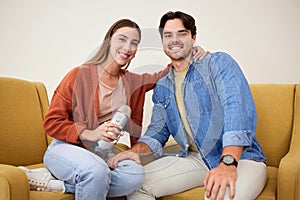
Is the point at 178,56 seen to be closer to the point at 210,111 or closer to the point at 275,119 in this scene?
the point at 210,111

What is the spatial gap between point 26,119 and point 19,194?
2.60 feet

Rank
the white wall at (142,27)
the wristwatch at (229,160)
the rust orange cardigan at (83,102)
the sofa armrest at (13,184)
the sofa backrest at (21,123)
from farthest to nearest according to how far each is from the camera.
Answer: the white wall at (142,27) < the sofa backrest at (21,123) < the rust orange cardigan at (83,102) < the wristwatch at (229,160) < the sofa armrest at (13,184)

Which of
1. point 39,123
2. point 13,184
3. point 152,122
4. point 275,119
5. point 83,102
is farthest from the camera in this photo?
point 39,123

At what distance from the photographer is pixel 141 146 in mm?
1567

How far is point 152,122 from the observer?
1.66m

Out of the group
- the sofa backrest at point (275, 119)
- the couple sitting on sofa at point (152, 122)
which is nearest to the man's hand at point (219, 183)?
the couple sitting on sofa at point (152, 122)

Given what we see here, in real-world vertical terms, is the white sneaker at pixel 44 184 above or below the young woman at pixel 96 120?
below

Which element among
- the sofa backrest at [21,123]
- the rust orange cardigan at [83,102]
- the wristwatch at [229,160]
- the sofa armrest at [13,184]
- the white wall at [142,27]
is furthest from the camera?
the white wall at [142,27]

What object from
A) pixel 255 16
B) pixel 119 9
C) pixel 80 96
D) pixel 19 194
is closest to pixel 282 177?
pixel 80 96

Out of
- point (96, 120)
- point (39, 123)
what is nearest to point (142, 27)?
point (39, 123)

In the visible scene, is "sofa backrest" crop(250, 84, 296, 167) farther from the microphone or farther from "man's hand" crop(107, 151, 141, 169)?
the microphone

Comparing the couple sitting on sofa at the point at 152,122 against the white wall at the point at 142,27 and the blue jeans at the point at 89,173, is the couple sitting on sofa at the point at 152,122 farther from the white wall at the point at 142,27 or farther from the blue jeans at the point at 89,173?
the white wall at the point at 142,27

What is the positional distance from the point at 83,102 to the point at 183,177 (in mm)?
478

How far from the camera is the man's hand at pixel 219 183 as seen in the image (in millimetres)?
1242
